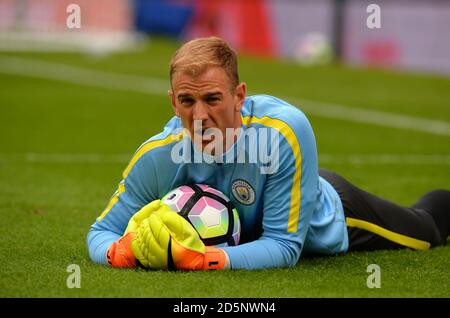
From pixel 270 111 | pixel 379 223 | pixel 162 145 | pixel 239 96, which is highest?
pixel 239 96

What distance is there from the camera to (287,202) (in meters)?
5.05

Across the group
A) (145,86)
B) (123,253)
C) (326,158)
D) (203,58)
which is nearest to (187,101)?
(203,58)

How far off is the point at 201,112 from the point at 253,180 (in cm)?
51

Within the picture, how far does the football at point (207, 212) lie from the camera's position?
5.05 metres

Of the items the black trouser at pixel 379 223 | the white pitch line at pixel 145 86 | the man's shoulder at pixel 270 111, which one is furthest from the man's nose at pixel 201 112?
the white pitch line at pixel 145 86

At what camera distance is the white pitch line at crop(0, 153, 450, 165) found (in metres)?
9.93

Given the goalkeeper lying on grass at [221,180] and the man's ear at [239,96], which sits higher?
the man's ear at [239,96]

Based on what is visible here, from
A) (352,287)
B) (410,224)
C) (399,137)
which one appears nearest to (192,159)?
(352,287)

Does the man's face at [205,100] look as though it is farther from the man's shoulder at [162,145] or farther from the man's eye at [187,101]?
the man's shoulder at [162,145]

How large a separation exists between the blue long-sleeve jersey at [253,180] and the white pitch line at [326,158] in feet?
15.4

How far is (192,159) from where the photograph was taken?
16.9 ft

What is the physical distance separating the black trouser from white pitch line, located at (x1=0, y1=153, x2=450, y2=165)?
Answer: 3.72 metres

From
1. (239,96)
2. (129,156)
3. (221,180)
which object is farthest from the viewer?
(129,156)

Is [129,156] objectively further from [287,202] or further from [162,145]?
[287,202]
